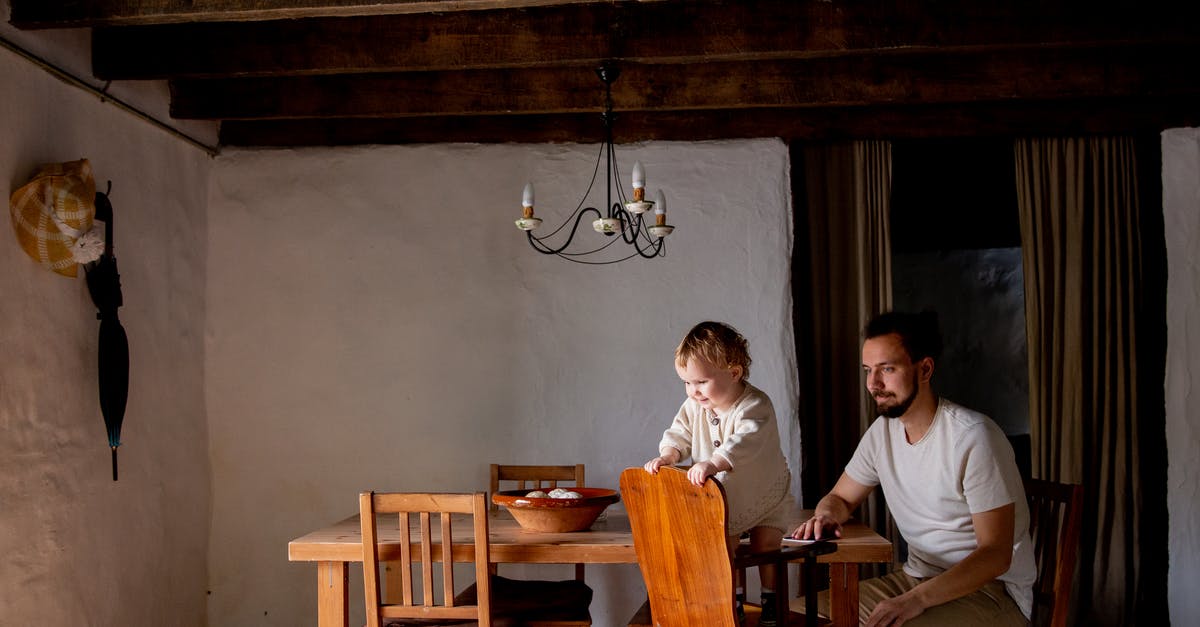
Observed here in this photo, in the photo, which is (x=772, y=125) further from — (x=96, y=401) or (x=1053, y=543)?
(x=96, y=401)

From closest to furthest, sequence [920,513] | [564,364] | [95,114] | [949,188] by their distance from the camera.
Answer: [920,513] → [95,114] → [564,364] → [949,188]

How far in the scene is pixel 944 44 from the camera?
3518mm

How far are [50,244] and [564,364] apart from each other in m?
2.26

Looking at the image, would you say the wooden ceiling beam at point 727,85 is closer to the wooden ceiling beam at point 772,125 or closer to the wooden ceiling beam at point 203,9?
the wooden ceiling beam at point 772,125

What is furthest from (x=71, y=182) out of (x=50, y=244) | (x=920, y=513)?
(x=920, y=513)

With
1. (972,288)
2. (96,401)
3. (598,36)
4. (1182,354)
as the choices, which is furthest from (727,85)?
(972,288)

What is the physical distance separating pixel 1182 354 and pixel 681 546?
10.6 ft

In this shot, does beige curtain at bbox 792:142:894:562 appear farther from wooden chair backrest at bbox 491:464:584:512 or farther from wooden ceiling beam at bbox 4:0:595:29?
wooden ceiling beam at bbox 4:0:595:29

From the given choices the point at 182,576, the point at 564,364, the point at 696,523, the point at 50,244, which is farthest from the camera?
the point at 564,364

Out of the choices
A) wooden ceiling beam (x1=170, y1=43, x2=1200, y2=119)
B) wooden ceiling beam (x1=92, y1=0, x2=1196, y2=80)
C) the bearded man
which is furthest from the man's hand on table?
wooden ceiling beam (x1=170, y1=43, x2=1200, y2=119)

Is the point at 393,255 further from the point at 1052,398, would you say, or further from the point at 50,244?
the point at 1052,398

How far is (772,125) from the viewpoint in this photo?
15.4 feet

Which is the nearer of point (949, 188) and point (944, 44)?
point (944, 44)

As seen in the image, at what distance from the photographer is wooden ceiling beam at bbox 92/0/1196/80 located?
3.49 m
